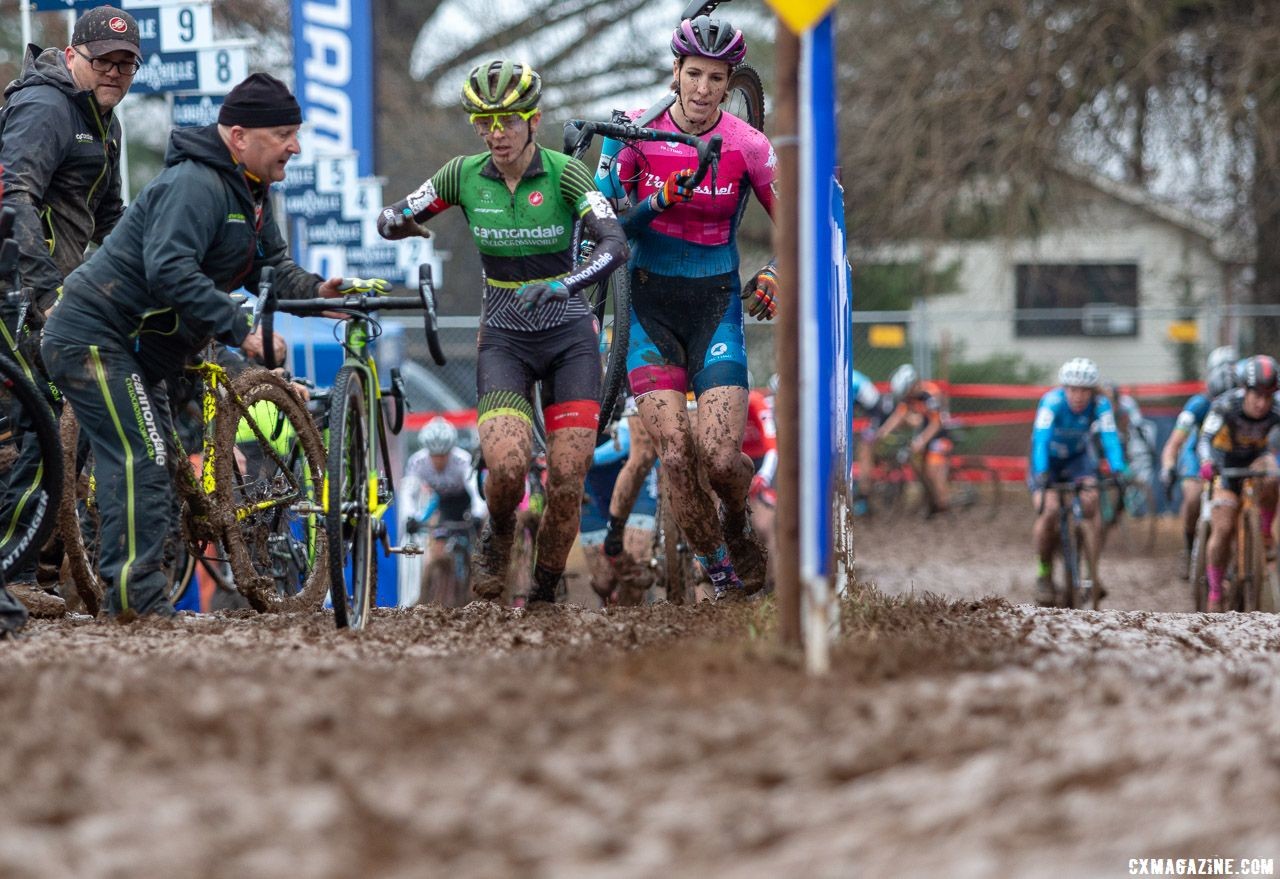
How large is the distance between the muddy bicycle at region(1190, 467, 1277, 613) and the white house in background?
5.57m

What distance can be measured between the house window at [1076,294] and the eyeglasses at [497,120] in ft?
61.5

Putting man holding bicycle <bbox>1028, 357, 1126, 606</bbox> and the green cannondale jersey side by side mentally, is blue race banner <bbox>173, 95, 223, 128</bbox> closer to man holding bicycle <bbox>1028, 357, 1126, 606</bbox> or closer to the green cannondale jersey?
the green cannondale jersey

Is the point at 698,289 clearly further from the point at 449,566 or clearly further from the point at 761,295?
the point at 449,566

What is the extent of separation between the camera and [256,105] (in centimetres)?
657

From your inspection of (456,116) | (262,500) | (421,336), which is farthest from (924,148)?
(262,500)

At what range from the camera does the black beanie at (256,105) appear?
6.56 metres

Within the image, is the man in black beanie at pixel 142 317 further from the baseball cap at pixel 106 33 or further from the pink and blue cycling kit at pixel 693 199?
the pink and blue cycling kit at pixel 693 199

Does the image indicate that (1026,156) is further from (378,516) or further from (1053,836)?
(1053,836)

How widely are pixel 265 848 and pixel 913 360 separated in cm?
1970

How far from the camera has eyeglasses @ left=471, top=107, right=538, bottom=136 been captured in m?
7.05

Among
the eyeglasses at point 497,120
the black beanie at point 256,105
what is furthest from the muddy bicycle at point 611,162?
the black beanie at point 256,105

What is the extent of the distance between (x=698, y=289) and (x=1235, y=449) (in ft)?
21.0

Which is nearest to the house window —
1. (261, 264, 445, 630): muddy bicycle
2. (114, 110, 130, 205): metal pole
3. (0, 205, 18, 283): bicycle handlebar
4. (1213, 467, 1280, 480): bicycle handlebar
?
(1213, 467, 1280, 480): bicycle handlebar

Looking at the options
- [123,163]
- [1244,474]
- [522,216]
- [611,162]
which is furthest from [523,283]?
[1244,474]
